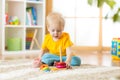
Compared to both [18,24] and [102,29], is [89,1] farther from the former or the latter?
[102,29]

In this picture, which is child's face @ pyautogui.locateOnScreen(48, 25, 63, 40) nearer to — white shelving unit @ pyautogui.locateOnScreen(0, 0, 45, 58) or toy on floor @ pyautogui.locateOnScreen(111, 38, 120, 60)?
toy on floor @ pyautogui.locateOnScreen(111, 38, 120, 60)

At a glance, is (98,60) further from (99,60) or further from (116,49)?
(116,49)

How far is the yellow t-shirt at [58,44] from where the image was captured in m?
1.75

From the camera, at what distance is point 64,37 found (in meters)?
1.77

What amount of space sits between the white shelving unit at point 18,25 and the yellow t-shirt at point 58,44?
123cm

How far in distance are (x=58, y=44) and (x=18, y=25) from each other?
1.35 metres

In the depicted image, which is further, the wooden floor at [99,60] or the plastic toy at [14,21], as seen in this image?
the plastic toy at [14,21]

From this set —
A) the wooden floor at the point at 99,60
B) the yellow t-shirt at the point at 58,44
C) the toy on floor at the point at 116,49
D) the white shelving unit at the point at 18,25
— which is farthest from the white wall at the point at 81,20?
the yellow t-shirt at the point at 58,44

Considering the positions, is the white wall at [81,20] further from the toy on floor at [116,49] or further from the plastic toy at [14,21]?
the toy on floor at [116,49]

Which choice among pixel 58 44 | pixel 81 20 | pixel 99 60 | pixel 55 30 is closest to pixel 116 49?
pixel 99 60

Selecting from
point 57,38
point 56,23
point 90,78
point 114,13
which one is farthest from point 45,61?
point 114,13

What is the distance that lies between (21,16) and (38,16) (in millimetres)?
284

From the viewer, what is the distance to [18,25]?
119 inches

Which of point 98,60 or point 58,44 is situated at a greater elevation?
point 58,44
